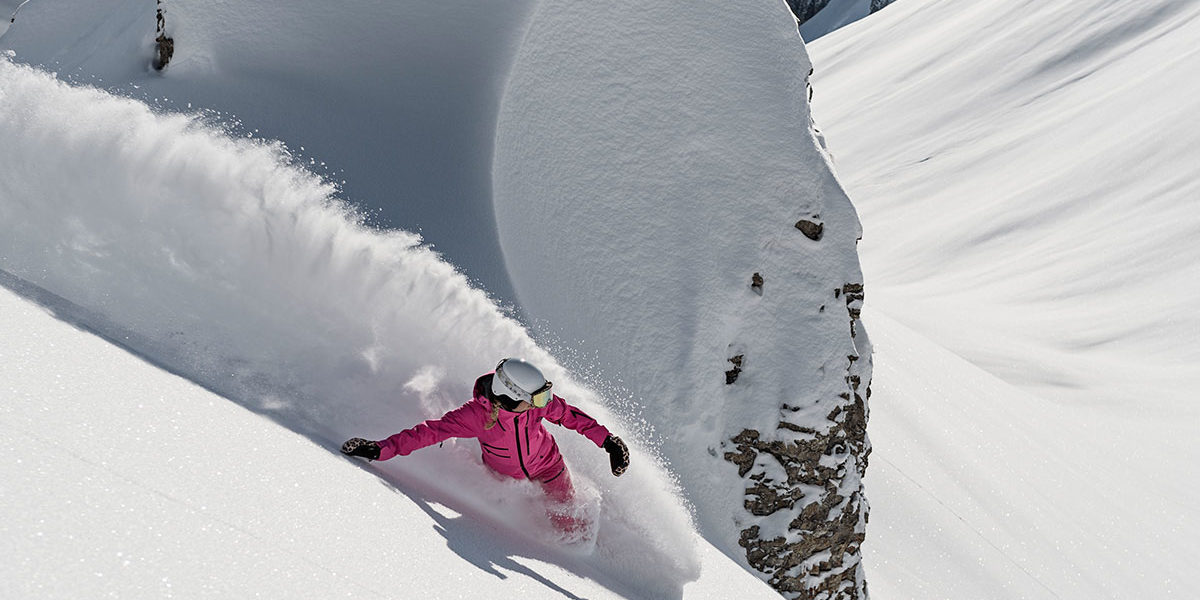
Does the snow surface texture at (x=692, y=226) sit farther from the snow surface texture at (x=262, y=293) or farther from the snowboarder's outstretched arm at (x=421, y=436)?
the snowboarder's outstretched arm at (x=421, y=436)

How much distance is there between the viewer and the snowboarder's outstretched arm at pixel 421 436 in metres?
3.44

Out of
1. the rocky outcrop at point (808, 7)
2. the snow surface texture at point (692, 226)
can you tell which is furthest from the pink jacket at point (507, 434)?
the rocky outcrop at point (808, 7)

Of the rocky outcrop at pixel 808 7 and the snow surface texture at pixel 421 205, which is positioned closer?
the snow surface texture at pixel 421 205

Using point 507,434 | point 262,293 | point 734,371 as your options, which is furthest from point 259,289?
point 734,371

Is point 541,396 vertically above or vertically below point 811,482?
above

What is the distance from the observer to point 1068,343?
19.5 meters

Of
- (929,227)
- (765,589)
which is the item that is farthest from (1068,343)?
(765,589)

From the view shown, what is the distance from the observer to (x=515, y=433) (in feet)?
12.7

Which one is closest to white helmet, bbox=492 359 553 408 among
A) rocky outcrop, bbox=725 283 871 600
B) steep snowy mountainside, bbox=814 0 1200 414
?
rocky outcrop, bbox=725 283 871 600

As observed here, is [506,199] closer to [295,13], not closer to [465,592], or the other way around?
[295,13]

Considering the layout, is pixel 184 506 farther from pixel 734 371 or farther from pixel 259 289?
pixel 734 371

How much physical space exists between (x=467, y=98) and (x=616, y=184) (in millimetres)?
1093

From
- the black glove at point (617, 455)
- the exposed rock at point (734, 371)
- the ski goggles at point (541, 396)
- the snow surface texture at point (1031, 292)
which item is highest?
the ski goggles at point (541, 396)

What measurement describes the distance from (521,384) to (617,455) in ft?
2.16
